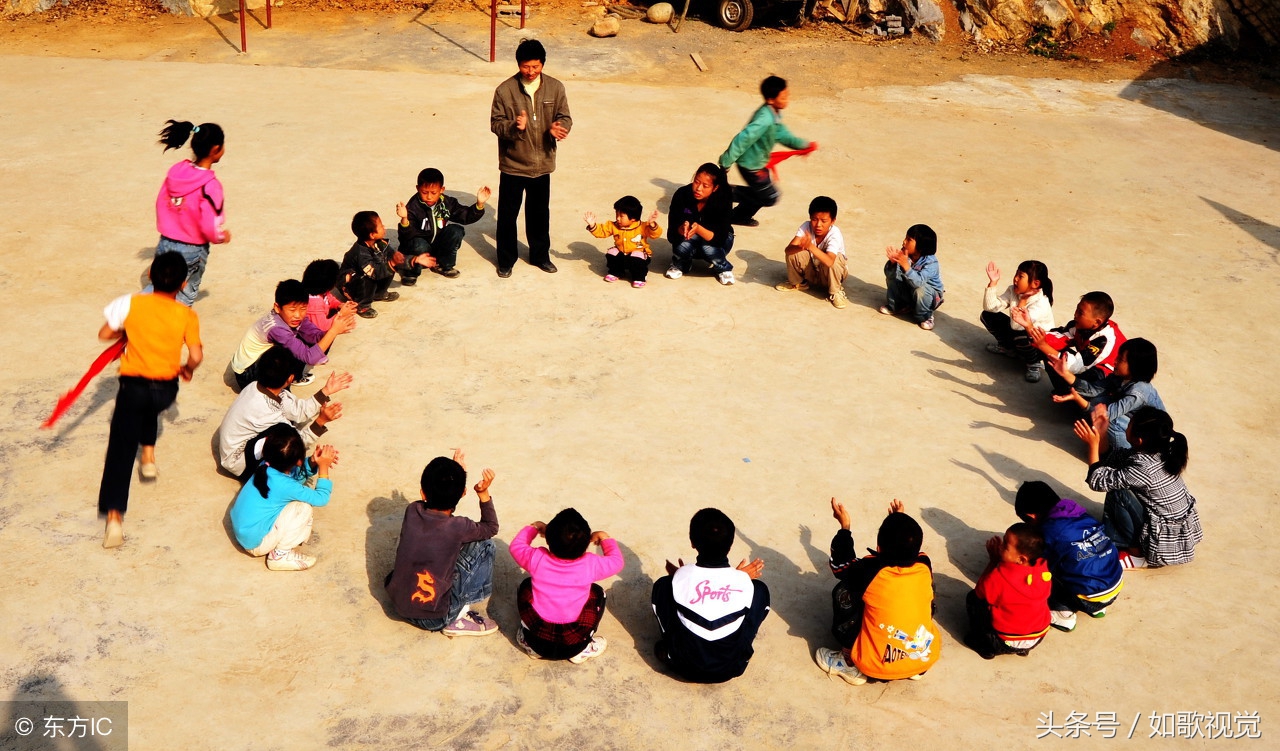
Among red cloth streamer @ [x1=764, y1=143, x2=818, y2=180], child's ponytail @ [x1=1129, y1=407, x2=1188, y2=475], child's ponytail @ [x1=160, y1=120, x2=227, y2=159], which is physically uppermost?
child's ponytail @ [x1=160, y1=120, x2=227, y2=159]

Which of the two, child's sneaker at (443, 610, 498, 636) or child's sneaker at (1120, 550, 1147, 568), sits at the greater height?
child's sneaker at (1120, 550, 1147, 568)

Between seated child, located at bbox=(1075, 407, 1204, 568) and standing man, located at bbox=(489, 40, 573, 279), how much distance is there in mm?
4452

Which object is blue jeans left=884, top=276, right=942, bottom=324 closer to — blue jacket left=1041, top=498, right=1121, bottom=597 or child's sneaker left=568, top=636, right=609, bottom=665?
blue jacket left=1041, top=498, right=1121, bottom=597

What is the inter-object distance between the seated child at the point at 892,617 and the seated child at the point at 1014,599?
0.32 m

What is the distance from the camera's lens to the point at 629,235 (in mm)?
8180

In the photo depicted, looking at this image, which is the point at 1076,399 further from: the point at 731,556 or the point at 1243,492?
the point at 731,556

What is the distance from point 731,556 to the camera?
5602 millimetres

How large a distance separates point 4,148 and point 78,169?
3.19 feet

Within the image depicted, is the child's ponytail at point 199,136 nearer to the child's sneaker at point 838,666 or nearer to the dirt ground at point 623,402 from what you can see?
the dirt ground at point 623,402

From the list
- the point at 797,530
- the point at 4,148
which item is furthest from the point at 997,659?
the point at 4,148

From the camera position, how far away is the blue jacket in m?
5.25

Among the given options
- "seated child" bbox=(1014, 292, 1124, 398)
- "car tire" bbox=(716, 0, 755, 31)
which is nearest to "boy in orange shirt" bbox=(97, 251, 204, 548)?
"seated child" bbox=(1014, 292, 1124, 398)

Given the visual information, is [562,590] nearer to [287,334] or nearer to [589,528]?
[589,528]

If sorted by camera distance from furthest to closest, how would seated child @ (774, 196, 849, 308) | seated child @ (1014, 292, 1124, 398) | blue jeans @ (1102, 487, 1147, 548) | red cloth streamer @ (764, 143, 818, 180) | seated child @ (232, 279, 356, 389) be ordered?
red cloth streamer @ (764, 143, 818, 180) < seated child @ (774, 196, 849, 308) < seated child @ (1014, 292, 1124, 398) < seated child @ (232, 279, 356, 389) < blue jeans @ (1102, 487, 1147, 548)
